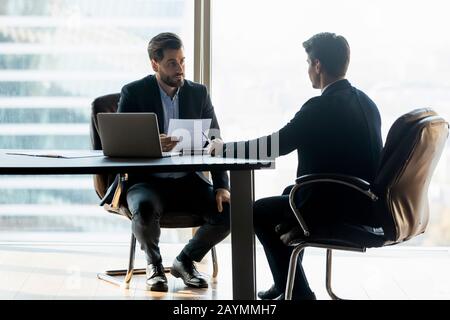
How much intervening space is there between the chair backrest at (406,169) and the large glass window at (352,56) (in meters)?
1.79

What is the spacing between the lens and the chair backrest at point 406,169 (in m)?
3.23

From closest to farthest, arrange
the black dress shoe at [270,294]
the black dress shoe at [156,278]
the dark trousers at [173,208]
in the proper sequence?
the black dress shoe at [270,294], the dark trousers at [173,208], the black dress shoe at [156,278]

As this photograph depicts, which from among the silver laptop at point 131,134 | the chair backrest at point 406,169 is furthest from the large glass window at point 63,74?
the chair backrest at point 406,169

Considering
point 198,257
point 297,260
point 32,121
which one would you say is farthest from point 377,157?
point 32,121

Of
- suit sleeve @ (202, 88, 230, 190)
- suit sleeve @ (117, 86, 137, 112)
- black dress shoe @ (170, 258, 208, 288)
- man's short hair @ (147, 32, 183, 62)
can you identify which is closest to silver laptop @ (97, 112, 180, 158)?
suit sleeve @ (202, 88, 230, 190)

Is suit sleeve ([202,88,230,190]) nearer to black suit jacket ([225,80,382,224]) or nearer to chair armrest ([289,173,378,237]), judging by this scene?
black suit jacket ([225,80,382,224])

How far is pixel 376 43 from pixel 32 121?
2173mm

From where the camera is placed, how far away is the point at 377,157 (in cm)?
353

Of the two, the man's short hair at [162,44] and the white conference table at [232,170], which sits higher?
the man's short hair at [162,44]

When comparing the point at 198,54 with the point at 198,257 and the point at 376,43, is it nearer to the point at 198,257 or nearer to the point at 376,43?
the point at 376,43

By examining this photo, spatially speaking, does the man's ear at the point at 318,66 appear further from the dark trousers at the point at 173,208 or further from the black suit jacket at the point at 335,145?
the dark trousers at the point at 173,208

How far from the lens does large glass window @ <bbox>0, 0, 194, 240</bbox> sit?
16.9 feet

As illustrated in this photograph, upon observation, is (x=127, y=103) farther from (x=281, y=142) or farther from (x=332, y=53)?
(x=332, y=53)

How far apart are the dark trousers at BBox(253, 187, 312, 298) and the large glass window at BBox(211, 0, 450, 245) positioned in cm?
156
